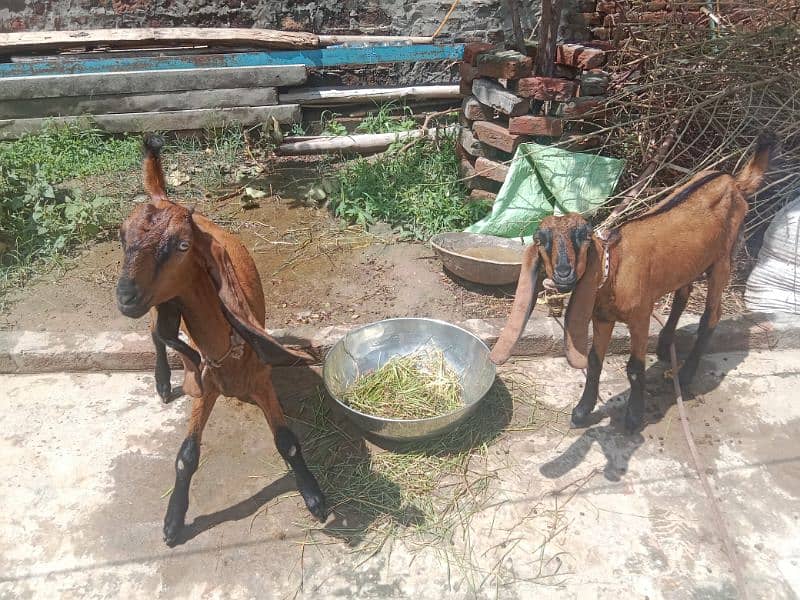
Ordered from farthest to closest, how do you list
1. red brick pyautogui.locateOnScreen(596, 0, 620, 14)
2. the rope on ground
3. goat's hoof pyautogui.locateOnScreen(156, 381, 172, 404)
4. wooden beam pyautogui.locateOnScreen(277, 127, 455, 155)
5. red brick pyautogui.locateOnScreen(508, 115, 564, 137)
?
wooden beam pyautogui.locateOnScreen(277, 127, 455, 155) → red brick pyautogui.locateOnScreen(596, 0, 620, 14) → red brick pyautogui.locateOnScreen(508, 115, 564, 137) → goat's hoof pyautogui.locateOnScreen(156, 381, 172, 404) → the rope on ground

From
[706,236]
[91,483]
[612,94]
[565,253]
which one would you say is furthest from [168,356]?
[612,94]

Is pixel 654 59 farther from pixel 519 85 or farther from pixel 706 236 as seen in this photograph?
pixel 706 236

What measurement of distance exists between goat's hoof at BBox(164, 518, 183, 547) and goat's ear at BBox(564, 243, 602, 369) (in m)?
2.09

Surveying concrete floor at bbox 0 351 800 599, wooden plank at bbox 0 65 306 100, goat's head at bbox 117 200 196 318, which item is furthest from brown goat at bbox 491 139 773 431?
wooden plank at bbox 0 65 306 100

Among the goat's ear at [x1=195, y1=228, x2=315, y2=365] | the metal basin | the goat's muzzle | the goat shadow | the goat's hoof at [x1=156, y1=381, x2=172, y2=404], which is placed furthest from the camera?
the metal basin

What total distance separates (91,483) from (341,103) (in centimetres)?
529

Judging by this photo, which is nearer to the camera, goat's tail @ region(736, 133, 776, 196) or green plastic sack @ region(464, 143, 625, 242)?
goat's tail @ region(736, 133, 776, 196)

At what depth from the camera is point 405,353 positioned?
4.12 m

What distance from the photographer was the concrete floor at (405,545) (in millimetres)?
2904

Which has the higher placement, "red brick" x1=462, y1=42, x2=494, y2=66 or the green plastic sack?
"red brick" x1=462, y1=42, x2=494, y2=66

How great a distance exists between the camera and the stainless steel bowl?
11.5 feet

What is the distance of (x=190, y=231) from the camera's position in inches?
91.7

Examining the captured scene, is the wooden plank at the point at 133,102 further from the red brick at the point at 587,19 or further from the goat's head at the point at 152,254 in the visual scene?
the goat's head at the point at 152,254

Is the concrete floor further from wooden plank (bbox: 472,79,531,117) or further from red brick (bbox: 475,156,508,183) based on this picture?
wooden plank (bbox: 472,79,531,117)
